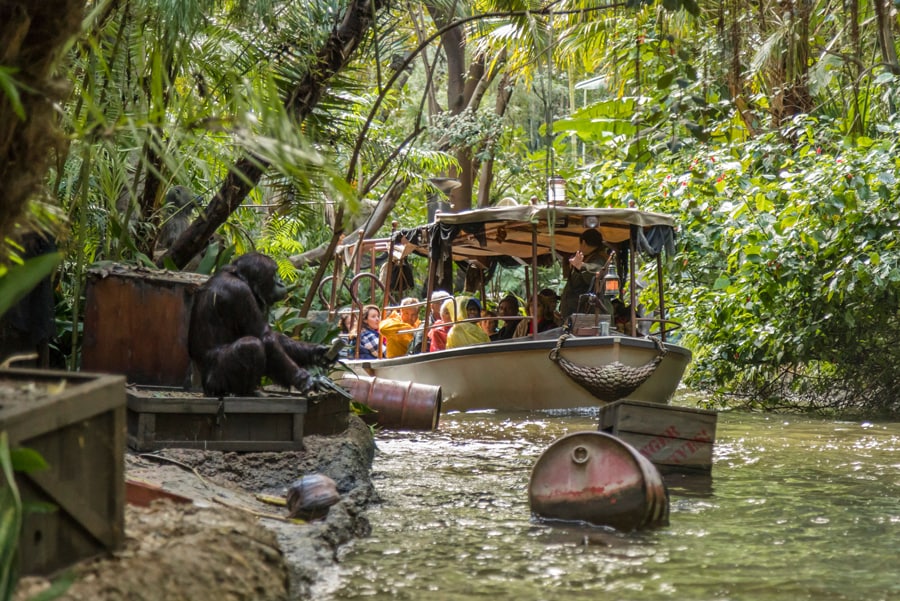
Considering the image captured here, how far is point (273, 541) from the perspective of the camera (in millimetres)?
4082

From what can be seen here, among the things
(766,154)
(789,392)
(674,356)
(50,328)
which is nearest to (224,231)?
(50,328)

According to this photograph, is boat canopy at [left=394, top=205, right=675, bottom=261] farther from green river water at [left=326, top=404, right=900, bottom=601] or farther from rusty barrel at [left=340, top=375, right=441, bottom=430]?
green river water at [left=326, top=404, right=900, bottom=601]

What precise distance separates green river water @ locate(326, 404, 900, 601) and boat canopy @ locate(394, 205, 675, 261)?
401 centimetres

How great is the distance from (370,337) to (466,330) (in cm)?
254

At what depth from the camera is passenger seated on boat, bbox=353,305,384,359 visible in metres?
15.8

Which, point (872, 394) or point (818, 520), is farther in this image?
point (872, 394)

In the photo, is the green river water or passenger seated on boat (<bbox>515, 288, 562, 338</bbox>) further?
passenger seated on boat (<bbox>515, 288, 562, 338</bbox>)

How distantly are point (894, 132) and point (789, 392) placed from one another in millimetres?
4290

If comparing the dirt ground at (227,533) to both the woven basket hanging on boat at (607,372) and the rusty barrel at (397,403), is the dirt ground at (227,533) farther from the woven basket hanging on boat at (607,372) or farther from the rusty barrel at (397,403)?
the woven basket hanging on boat at (607,372)

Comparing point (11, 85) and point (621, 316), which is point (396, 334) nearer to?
point (621, 316)

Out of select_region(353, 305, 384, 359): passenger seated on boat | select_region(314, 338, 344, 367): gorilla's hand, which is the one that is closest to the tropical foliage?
select_region(314, 338, 344, 367): gorilla's hand

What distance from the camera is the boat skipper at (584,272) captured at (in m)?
13.5

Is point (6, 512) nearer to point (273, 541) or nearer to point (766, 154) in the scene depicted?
point (273, 541)

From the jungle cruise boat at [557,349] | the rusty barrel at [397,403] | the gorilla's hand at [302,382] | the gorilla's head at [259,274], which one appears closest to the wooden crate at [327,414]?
the gorilla's hand at [302,382]
